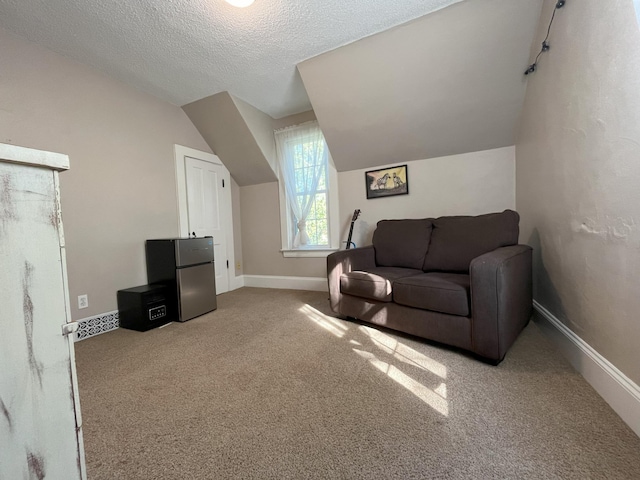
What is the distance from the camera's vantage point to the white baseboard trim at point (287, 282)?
348cm

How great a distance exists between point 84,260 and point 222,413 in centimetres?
204

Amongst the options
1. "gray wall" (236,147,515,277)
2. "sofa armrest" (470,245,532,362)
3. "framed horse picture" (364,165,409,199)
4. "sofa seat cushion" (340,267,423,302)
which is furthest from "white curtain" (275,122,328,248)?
"sofa armrest" (470,245,532,362)

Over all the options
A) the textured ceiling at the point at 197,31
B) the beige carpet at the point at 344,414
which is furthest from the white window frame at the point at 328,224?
the beige carpet at the point at 344,414

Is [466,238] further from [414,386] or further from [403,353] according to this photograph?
[414,386]

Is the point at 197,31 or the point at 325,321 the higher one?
the point at 197,31

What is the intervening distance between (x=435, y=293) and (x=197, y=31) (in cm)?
262

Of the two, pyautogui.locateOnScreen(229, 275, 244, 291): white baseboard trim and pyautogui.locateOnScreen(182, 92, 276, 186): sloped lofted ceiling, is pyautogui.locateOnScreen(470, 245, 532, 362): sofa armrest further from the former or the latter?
pyautogui.locateOnScreen(229, 275, 244, 291): white baseboard trim

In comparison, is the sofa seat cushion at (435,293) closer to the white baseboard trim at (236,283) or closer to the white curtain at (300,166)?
the white curtain at (300,166)

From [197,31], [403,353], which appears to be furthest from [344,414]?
[197,31]

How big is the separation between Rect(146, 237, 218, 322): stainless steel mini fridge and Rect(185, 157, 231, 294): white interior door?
65 centimetres

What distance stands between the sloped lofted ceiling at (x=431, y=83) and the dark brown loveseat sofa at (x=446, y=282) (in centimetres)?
92

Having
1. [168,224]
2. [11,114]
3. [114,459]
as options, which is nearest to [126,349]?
[114,459]

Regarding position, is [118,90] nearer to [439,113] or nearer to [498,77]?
[439,113]

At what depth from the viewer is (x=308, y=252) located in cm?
353
